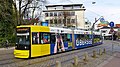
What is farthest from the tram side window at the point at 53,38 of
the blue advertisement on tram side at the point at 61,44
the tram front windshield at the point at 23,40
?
the tram front windshield at the point at 23,40

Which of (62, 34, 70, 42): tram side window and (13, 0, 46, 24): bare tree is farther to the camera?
(13, 0, 46, 24): bare tree

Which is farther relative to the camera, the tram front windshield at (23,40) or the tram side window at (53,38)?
the tram side window at (53,38)

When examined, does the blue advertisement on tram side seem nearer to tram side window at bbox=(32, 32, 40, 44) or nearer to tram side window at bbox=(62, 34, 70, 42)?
tram side window at bbox=(62, 34, 70, 42)

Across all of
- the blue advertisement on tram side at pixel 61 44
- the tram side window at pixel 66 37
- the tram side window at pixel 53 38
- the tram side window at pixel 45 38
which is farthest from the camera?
the tram side window at pixel 66 37

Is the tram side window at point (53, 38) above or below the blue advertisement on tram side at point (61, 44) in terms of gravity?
above

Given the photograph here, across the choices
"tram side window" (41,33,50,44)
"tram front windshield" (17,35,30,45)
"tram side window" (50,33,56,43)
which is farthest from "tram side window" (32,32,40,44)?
"tram side window" (50,33,56,43)

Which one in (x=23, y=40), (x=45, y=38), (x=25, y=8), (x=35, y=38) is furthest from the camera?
(x=25, y=8)

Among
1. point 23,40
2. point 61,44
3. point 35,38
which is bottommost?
point 61,44

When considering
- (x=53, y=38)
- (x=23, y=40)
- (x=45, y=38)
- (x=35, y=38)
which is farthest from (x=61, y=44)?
(x=23, y=40)

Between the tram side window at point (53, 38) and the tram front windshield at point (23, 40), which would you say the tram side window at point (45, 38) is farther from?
the tram front windshield at point (23, 40)

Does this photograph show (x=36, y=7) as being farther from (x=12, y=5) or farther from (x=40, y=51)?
(x=40, y=51)

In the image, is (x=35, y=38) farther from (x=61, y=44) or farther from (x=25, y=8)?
(x=25, y=8)

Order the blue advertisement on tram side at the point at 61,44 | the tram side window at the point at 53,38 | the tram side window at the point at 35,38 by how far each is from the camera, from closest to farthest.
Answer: the tram side window at the point at 35,38 < the tram side window at the point at 53,38 < the blue advertisement on tram side at the point at 61,44

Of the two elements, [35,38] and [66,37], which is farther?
[66,37]
